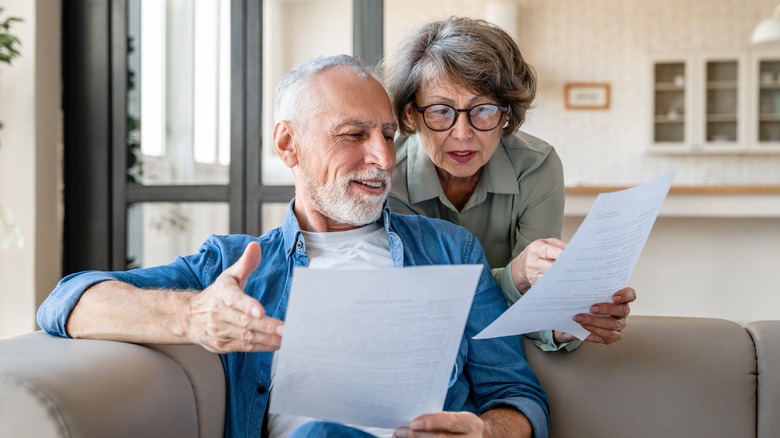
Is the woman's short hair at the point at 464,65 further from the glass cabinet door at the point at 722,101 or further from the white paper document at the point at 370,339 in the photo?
the glass cabinet door at the point at 722,101

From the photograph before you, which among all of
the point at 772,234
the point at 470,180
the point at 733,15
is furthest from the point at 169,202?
the point at 733,15

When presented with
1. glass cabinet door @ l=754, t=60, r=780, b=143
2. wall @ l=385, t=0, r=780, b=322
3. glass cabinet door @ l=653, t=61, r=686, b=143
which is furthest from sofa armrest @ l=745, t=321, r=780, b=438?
glass cabinet door @ l=754, t=60, r=780, b=143

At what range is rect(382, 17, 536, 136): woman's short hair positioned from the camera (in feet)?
5.62

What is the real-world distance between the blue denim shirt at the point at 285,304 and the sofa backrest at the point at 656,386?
3.7 inches

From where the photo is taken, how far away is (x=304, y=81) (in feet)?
5.23

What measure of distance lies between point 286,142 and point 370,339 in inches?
30.5

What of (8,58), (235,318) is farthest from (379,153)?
(8,58)

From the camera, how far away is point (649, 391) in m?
1.50

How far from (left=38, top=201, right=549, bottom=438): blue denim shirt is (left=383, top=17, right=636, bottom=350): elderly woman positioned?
0.36ft

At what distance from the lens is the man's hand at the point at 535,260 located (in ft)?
4.37

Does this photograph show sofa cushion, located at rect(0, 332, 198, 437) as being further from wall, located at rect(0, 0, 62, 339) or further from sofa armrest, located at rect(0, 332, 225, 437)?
wall, located at rect(0, 0, 62, 339)

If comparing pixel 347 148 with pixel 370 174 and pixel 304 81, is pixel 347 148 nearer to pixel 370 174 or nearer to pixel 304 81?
pixel 370 174

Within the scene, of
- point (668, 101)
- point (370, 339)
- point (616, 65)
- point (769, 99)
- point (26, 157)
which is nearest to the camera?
point (370, 339)

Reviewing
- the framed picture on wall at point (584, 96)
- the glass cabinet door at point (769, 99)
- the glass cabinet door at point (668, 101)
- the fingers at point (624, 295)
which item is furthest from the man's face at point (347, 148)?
the glass cabinet door at point (769, 99)
